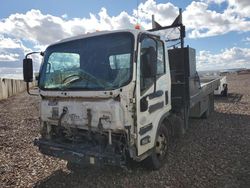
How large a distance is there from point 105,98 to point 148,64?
0.85 meters

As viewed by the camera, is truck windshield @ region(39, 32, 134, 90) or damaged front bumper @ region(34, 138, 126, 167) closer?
damaged front bumper @ region(34, 138, 126, 167)

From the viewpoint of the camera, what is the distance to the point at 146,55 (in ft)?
14.4

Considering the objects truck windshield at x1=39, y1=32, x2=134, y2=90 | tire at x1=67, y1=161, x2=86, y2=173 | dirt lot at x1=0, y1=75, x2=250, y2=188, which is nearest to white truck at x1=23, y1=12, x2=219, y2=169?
truck windshield at x1=39, y1=32, x2=134, y2=90

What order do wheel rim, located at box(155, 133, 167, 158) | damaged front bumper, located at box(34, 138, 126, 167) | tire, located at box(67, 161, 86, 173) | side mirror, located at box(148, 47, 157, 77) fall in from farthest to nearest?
1. tire, located at box(67, 161, 86, 173)
2. wheel rim, located at box(155, 133, 167, 158)
3. side mirror, located at box(148, 47, 157, 77)
4. damaged front bumper, located at box(34, 138, 126, 167)

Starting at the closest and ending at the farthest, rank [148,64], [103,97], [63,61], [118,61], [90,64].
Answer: [103,97] < [148,64] < [118,61] < [90,64] < [63,61]

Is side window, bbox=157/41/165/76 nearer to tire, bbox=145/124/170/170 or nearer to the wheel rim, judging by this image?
tire, bbox=145/124/170/170

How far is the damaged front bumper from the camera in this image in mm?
4137

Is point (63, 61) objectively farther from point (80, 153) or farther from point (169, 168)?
point (169, 168)

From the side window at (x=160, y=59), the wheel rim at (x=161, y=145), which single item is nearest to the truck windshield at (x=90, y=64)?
the side window at (x=160, y=59)

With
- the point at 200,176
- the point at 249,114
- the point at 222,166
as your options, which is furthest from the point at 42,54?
the point at 249,114

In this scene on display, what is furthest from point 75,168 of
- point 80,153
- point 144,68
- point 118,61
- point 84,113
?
point 144,68

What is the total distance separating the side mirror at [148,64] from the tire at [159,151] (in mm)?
1170

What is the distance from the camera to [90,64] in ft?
15.1

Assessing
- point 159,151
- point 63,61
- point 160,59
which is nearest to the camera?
point 63,61
